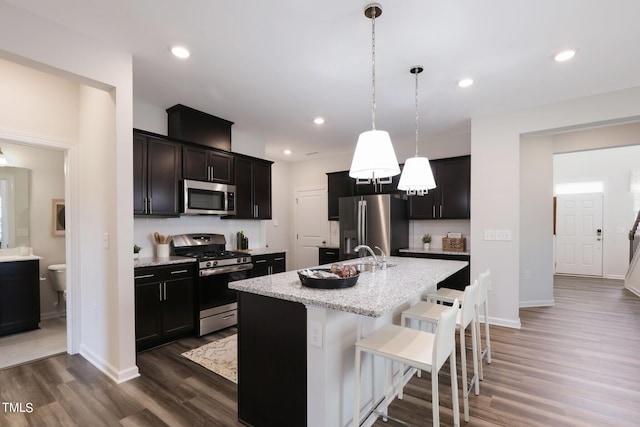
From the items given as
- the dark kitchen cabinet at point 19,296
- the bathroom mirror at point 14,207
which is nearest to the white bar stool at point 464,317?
the dark kitchen cabinet at point 19,296

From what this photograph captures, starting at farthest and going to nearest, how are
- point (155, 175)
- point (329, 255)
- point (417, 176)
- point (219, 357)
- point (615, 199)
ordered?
point (615, 199) → point (329, 255) → point (155, 175) → point (219, 357) → point (417, 176)

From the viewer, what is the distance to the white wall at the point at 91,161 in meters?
2.15

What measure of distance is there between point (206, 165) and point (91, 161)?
4.13 ft

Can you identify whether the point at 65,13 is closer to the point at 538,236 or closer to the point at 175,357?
the point at 175,357

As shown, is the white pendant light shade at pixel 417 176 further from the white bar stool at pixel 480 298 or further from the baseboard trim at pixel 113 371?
the baseboard trim at pixel 113 371

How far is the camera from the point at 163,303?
320 cm

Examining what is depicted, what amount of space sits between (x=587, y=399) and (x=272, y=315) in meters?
2.41

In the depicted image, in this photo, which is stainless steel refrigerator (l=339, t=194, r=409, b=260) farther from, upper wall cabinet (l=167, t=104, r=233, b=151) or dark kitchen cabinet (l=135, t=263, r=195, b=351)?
dark kitchen cabinet (l=135, t=263, r=195, b=351)

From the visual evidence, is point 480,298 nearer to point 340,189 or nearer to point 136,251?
point 136,251

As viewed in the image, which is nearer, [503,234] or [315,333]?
[315,333]

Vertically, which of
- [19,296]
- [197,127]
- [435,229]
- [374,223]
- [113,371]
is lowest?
[113,371]

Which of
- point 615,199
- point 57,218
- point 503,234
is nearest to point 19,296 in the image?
point 57,218

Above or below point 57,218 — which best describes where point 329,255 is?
below

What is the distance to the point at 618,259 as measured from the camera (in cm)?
684
